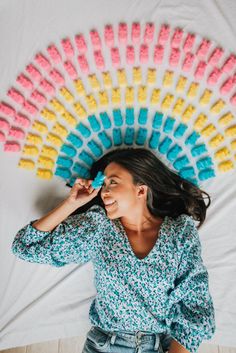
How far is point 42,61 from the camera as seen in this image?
4.30 ft

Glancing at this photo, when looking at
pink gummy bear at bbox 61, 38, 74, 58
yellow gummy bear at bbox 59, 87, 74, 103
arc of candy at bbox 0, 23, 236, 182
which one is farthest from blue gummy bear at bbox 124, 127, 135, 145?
pink gummy bear at bbox 61, 38, 74, 58

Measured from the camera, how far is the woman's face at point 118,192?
1.15 m

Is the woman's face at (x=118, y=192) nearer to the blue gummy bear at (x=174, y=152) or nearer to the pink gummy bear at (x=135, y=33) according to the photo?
the blue gummy bear at (x=174, y=152)

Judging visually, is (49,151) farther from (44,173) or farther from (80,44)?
(80,44)

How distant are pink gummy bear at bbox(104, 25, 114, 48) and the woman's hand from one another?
1.53ft

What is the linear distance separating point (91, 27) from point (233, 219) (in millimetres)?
788

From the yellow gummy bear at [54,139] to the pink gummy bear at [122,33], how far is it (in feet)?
1.24

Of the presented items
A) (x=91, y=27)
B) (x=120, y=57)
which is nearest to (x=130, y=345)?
(x=120, y=57)

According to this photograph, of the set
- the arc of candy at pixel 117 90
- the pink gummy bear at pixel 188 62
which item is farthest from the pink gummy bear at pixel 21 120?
the pink gummy bear at pixel 188 62

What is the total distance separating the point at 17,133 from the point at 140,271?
23.2 inches

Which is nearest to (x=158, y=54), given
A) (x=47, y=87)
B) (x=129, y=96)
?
(x=129, y=96)

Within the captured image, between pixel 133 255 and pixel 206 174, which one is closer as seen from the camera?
pixel 133 255

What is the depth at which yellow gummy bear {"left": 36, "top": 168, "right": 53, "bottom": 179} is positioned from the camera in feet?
4.32

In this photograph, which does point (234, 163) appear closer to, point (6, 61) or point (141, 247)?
point (141, 247)
